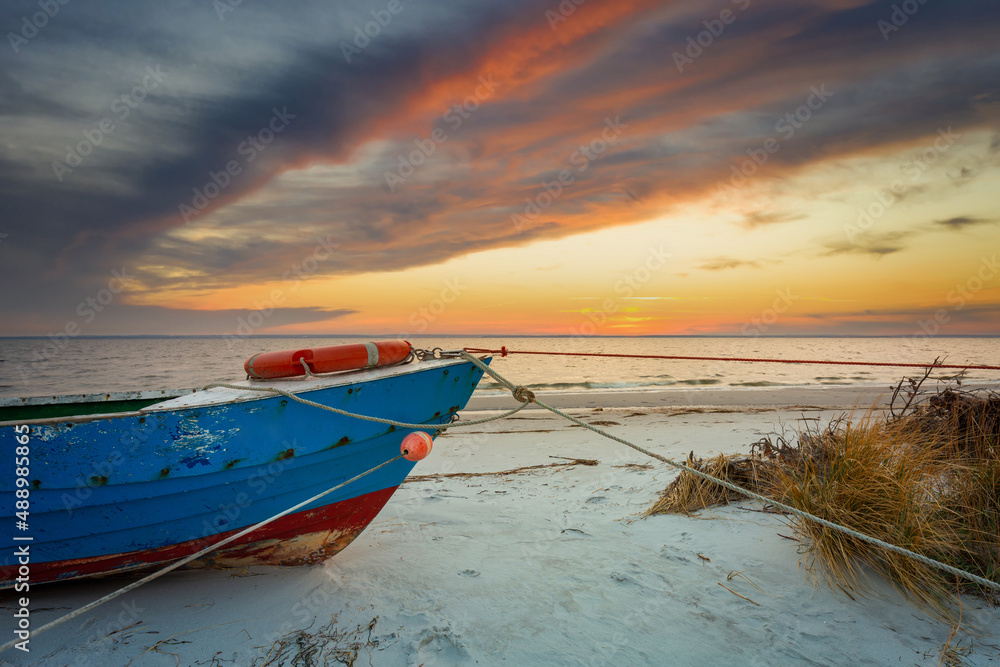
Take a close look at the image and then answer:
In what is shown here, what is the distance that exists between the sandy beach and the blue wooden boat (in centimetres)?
33

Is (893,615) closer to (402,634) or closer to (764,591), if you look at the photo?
(764,591)

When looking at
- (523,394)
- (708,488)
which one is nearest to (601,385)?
(708,488)

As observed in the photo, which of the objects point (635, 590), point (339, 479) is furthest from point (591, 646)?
point (339, 479)

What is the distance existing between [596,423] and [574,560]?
292 inches

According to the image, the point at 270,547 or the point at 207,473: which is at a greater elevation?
the point at 207,473

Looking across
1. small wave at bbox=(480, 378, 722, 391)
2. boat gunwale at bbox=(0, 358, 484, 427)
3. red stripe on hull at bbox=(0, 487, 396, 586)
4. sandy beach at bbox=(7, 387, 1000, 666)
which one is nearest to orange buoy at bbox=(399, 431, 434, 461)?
boat gunwale at bbox=(0, 358, 484, 427)

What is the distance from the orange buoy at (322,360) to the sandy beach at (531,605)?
1.43 metres

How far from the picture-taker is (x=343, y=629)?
268cm

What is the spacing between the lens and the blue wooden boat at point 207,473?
2.68 m

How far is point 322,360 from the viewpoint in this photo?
128 inches

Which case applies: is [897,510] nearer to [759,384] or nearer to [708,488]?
[708,488]

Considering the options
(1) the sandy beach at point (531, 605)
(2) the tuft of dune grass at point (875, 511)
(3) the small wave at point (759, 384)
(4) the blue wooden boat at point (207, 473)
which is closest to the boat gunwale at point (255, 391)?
(4) the blue wooden boat at point (207, 473)

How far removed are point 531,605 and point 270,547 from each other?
5.93 ft

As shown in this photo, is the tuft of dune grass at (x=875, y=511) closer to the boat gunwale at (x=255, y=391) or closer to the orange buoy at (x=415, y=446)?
the orange buoy at (x=415, y=446)
